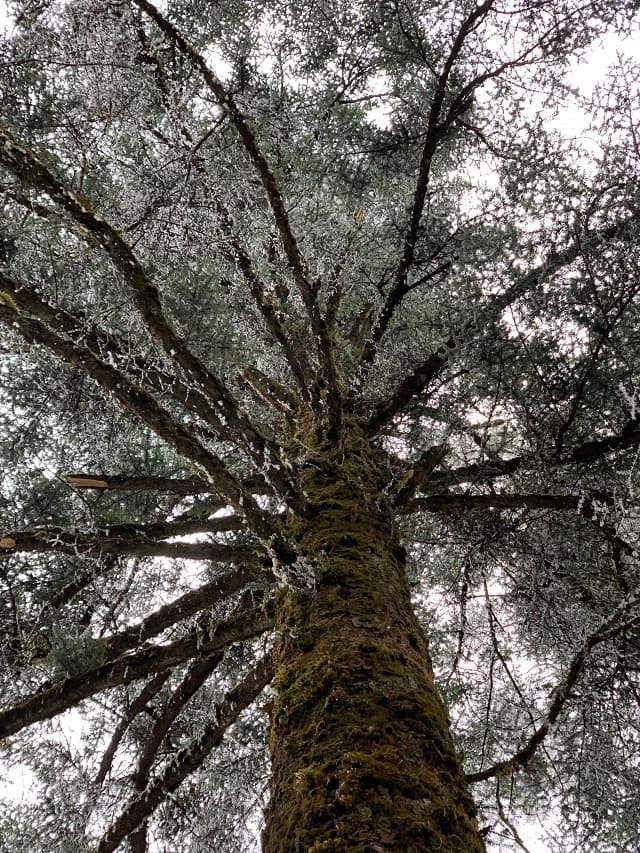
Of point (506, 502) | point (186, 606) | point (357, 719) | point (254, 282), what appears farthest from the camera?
point (254, 282)

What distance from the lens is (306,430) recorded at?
4141 mm

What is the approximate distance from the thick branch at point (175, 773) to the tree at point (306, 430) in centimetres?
1

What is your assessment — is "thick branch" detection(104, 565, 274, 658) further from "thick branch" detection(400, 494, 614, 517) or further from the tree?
"thick branch" detection(400, 494, 614, 517)

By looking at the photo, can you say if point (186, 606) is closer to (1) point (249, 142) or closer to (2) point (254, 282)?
(2) point (254, 282)

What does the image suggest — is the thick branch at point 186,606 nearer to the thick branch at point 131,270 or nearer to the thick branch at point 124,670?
the thick branch at point 124,670

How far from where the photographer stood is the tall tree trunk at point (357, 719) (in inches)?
51.6

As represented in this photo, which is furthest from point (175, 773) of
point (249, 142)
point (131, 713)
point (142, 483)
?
point (249, 142)

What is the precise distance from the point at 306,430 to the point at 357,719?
8.81 ft

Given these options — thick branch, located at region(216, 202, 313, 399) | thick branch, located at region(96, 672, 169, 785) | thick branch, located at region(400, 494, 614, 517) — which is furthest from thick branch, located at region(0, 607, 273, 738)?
thick branch, located at region(216, 202, 313, 399)

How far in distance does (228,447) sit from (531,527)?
2.68m

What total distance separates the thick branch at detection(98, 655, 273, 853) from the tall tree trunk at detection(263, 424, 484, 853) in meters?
0.57

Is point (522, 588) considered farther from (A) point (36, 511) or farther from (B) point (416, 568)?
(A) point (36, 511)

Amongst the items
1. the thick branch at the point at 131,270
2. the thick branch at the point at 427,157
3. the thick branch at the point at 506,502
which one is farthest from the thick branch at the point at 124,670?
the thick branch at the point at 427,157

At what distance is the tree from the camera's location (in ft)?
6.68
